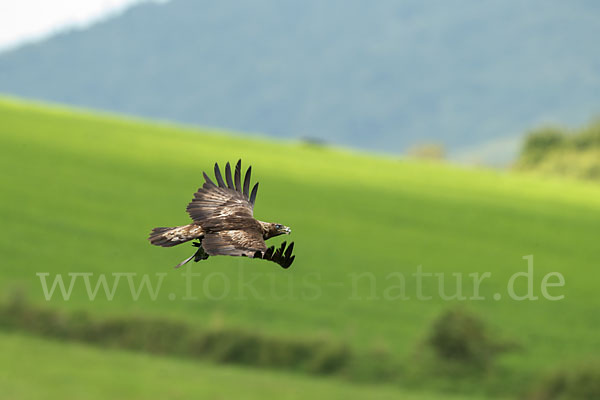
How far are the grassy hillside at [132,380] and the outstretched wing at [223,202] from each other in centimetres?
3411

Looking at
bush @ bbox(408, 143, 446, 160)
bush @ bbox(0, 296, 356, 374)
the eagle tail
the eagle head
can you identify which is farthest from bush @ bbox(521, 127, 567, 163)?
the eagle tail

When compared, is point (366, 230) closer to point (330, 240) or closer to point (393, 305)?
point (330, 240)

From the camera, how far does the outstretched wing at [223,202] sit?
1.55m

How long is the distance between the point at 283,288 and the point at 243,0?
160 meters

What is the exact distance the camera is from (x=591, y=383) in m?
33.3

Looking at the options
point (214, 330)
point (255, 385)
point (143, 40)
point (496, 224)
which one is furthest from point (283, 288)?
point (143, 40)

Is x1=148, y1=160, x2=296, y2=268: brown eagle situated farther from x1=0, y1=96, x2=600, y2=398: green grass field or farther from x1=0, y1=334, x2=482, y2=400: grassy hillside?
x1=0, y1=334, x2=482, y2=400: grassy hillside

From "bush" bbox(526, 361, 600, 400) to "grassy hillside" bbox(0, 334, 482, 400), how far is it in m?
3.79

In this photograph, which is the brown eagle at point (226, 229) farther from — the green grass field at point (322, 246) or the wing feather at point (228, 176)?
the green grass field at point (322, 246)

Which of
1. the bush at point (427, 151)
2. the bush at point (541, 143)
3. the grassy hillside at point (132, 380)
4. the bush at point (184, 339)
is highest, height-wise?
the bush at point (427, 151)

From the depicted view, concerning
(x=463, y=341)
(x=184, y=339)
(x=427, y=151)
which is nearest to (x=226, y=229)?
(x=463, y=341)

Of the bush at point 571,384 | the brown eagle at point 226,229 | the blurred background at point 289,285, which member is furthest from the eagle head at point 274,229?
the bush at point 571,384

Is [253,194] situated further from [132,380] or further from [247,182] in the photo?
[132,380]

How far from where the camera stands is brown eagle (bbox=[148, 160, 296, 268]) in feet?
4.67
